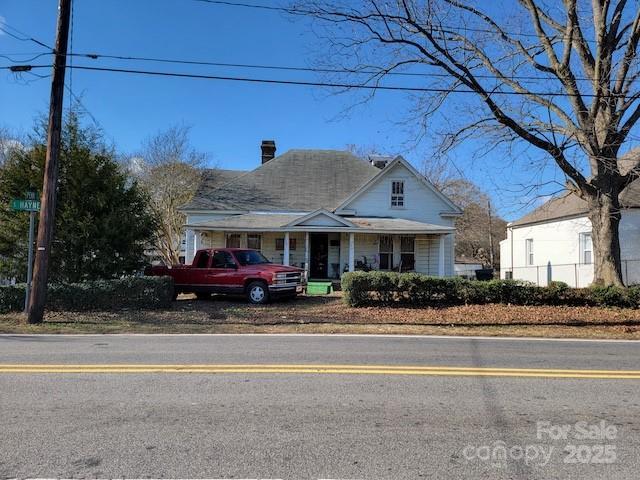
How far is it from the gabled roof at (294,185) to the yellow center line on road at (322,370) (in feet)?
59.7

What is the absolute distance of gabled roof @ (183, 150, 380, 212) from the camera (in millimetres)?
26078

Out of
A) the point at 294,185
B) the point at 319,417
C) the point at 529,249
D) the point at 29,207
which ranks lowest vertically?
the point at 319,417

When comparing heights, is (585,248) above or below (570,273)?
above

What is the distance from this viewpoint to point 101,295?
46.1 feet

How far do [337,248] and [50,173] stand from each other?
50.4 feet

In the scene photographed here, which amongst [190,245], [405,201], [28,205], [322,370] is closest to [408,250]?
[405,201]

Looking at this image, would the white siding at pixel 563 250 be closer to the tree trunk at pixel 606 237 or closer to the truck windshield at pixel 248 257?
the tree trunk at pixel 606 237

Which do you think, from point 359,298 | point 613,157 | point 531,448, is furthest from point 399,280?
point 531,448

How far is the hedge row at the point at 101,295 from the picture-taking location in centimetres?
1362

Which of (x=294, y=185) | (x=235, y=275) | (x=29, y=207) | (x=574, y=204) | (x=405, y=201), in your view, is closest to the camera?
(x=29, y=207)

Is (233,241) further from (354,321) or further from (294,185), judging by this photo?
(354,321)

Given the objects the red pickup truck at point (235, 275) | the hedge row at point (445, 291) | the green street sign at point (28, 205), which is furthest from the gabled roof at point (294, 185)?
the green street sign at point (28, 205)

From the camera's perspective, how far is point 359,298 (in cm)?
1542

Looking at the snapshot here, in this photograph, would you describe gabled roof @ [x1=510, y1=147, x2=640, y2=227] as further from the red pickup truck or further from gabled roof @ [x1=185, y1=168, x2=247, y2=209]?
gabled roof @ [x1=185, y1=168, x2=247, y2=209]
